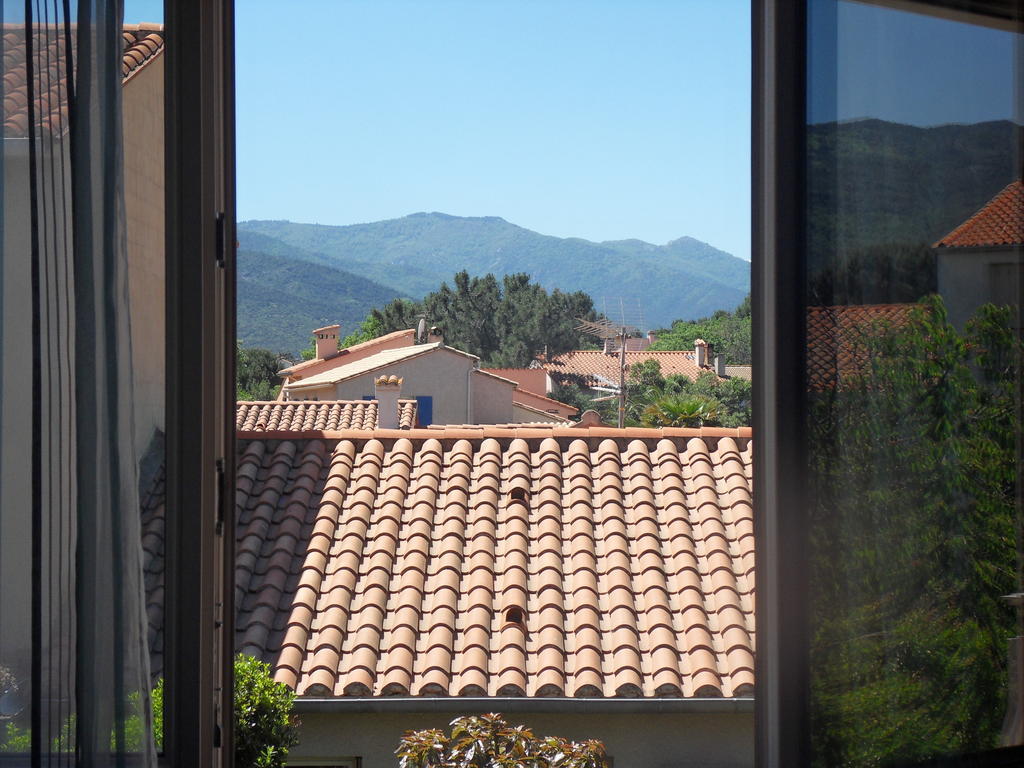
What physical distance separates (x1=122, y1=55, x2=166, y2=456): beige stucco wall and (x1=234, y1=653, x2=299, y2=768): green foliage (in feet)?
8.28

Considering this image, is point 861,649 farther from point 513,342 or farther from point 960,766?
point 513,342


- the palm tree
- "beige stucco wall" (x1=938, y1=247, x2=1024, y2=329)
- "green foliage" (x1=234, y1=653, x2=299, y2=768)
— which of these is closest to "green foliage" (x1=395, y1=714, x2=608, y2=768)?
"green foliage" (x1=234, y1=653, x2=299, y2=768)

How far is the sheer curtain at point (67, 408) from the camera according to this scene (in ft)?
2.99

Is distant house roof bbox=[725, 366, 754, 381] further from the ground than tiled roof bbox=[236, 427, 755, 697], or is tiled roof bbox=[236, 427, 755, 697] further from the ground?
distant house roof bbox=[725, 366, 754, 381]

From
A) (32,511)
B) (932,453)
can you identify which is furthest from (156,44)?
(932,453)

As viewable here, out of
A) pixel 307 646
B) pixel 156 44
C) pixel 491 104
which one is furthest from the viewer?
pixel 491 104

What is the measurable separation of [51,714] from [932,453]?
3.35ft

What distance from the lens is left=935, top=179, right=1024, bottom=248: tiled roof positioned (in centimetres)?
124

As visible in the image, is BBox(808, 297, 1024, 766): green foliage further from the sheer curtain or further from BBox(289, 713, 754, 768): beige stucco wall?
BBox(289, 713, 754, 768): beige stucco wall

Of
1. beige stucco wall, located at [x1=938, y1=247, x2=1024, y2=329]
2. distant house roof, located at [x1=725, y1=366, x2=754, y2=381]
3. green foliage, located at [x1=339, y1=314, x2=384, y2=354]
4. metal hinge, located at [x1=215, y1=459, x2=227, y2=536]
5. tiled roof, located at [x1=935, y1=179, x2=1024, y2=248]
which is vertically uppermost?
green foliage, located at [x1=339, y1=314, x2=384, y2=354]

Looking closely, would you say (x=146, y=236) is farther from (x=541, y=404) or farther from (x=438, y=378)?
(x=541, y=404)

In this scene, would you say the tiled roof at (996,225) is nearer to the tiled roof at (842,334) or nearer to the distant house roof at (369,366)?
the tiled roof at (842,334)

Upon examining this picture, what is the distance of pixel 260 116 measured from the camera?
7769cm

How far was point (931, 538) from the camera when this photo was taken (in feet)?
4.06
